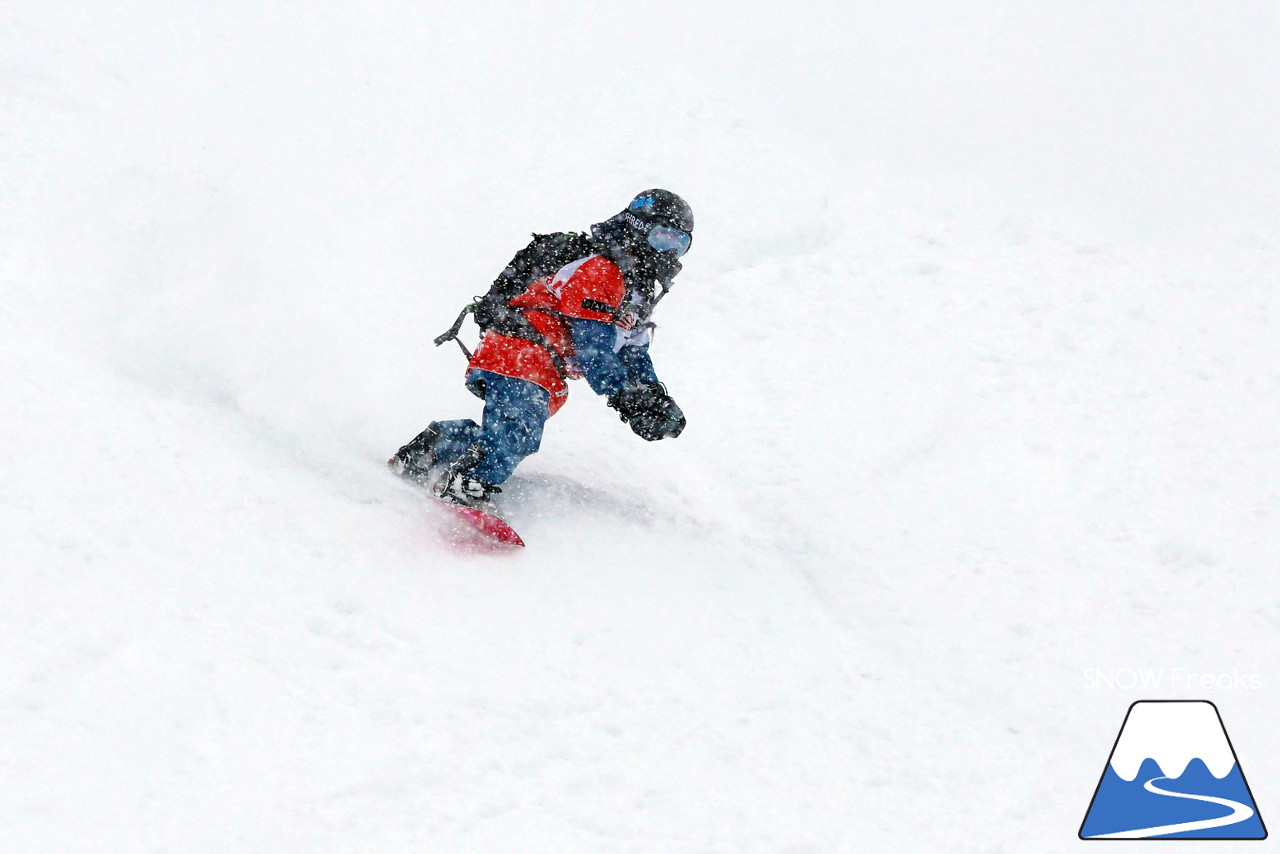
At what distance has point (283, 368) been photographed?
5.63 metres

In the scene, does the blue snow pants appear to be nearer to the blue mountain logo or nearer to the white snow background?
the white snow background

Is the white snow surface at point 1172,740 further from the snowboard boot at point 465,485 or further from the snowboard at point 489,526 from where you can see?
the snowboard boot at point 465,485

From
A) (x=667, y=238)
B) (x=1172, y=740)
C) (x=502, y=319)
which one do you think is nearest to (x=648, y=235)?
(x=667, y=238)

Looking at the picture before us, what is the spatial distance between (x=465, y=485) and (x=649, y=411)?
914 millimetres

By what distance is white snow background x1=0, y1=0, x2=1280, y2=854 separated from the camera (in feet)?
11.0

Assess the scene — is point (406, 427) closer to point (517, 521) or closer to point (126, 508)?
point (517, 521)

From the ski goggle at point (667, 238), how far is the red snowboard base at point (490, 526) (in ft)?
4.89

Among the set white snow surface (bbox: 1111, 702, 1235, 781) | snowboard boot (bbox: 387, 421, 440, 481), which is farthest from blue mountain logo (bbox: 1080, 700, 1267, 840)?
snowboard boot (bbox: 387, 421, 440, 481)

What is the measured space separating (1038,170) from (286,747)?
28.2 ft

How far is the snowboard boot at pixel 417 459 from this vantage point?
5254 millimetres

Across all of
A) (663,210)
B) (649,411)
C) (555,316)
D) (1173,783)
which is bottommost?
(1173,783)

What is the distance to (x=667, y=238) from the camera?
524cm

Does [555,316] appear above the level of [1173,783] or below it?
above

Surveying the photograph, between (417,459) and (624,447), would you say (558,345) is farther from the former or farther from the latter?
(624,447)
